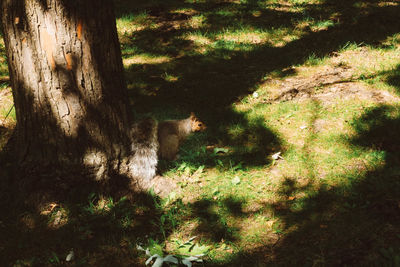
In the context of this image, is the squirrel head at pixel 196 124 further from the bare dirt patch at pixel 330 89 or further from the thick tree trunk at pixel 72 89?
the bare dirt patch at pixel 330 89

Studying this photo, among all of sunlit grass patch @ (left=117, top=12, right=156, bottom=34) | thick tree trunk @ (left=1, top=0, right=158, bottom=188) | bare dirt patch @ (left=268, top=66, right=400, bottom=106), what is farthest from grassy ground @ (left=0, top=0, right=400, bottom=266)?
sunlit grass patch @ (left=117, top=12, right=156, bottom=34)

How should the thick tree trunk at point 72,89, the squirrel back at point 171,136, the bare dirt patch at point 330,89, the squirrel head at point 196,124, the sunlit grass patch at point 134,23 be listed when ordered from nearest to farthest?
the thick tree trunk at point 72,89, the squirrel back at point 171,136, the squirrel head at point 196,124, the bare dirt patch at point 330,89, the sunlit grass patch at point 134,23

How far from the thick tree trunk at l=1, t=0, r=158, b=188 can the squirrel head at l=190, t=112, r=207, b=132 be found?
0.70 meters

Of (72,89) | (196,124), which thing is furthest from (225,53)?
(72,89)

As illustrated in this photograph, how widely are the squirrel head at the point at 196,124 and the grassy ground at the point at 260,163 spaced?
106 mm

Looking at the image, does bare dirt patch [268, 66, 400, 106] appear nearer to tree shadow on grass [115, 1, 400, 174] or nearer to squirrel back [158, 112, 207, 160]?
tree shadow on grass [115, 1, 400, 174]

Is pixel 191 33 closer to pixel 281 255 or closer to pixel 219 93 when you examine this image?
pixel 219 93

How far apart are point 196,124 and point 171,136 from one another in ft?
1.44

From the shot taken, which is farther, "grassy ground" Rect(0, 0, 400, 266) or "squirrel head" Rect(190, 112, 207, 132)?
"squirrel head" Rect(190, 112, 207, 132)

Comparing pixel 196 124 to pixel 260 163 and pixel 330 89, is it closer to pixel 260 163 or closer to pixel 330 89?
pixel 260 163

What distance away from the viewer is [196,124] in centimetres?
365

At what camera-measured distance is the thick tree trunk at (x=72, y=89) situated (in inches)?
95.0

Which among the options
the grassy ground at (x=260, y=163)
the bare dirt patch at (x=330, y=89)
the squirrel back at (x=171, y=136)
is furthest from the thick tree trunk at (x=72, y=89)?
the bare dirt patch at (x=330, y=89)

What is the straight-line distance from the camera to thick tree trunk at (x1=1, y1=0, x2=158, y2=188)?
241 cm
